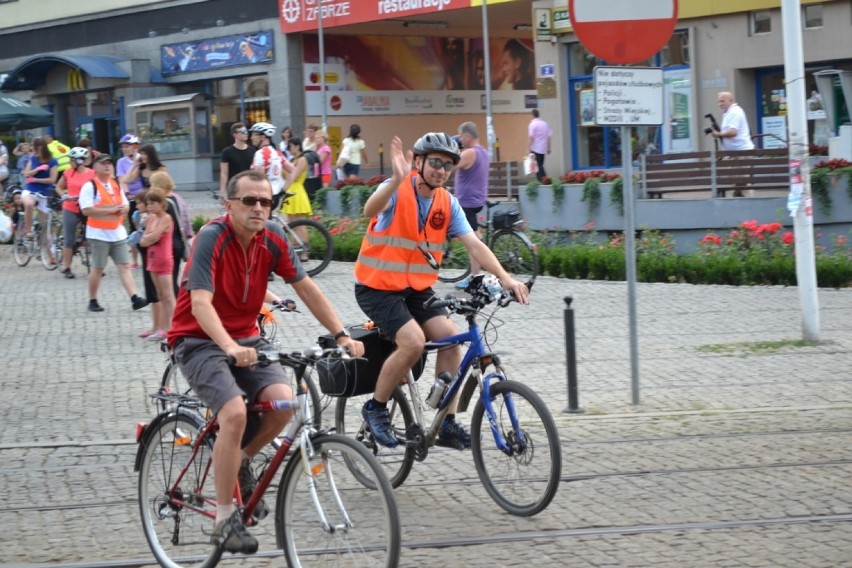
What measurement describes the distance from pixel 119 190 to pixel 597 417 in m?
7.51

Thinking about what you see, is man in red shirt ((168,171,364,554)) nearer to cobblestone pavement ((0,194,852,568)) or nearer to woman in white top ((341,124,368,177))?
cobblestone pavement ((0,194,852,568))

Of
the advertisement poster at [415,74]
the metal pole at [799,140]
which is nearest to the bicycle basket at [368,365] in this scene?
the metal pole at [799,140]

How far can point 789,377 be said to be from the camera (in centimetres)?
1022

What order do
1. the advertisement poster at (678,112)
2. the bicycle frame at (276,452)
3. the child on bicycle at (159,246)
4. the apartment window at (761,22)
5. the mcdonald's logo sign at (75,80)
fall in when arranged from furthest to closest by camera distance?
the mcdonald's logo sign at (75,80) < the advertisement poster at (678,112) < the apartment window at (761,22) < the child on bicycle at (159,246) < the bicycle frame at (276,452)

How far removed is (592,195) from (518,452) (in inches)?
565

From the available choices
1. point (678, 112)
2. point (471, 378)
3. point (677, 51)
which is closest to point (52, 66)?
point (677, 51)

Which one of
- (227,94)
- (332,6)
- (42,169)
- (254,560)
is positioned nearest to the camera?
(254,560)

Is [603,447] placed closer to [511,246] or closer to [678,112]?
[511,246]

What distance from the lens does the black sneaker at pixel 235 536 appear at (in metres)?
5.28

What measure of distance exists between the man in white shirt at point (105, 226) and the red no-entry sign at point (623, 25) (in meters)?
6.73

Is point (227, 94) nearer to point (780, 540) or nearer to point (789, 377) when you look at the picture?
point (789, 377)

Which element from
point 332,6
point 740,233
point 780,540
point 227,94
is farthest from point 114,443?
point 227,94

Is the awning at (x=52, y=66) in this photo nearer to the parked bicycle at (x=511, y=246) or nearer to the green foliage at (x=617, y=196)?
the green foliage at (x=617, y=196)

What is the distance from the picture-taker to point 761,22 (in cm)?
2688
